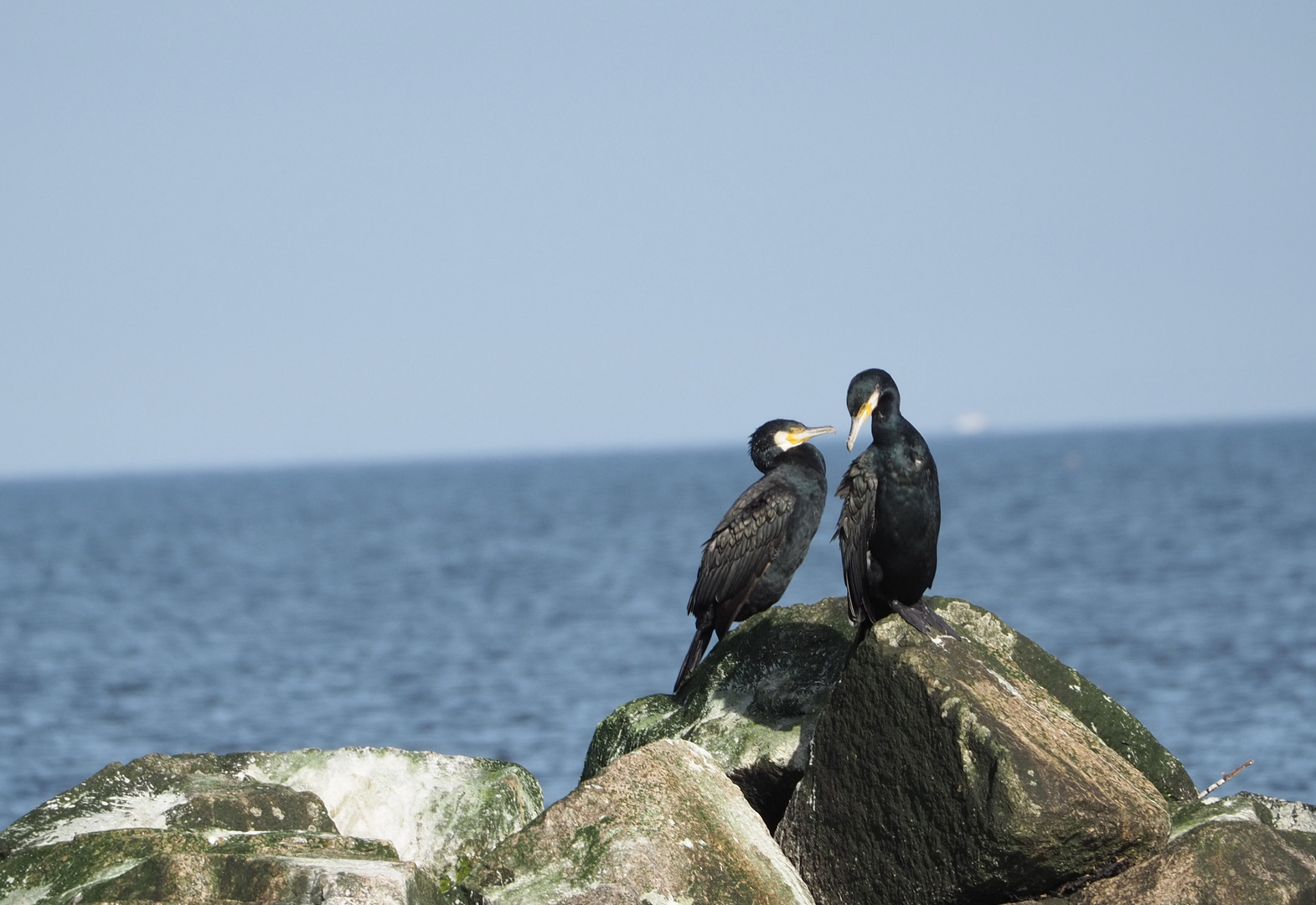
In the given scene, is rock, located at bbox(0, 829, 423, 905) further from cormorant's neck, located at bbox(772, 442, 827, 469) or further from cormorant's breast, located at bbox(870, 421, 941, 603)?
cormorant's neck, located at bbox(772, 442, 827, 469)

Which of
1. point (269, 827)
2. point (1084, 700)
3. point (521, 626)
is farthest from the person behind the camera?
point (521, 626)

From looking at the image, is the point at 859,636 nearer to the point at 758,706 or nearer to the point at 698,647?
the point at 758,706

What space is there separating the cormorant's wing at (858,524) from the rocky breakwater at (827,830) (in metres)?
0.34

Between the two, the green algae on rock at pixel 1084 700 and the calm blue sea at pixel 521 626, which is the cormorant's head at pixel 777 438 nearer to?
the green algae on rock at pixel 1084 700

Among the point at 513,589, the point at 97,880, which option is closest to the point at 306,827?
the point at 97,880

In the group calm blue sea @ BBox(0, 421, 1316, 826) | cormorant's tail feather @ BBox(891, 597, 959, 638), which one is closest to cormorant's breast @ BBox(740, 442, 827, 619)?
cormorant's tail feather @ BBox(891, 597, 959, 638)

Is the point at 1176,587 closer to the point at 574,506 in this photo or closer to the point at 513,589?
the point at 513,589

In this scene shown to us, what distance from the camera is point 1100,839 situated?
17.2 ft

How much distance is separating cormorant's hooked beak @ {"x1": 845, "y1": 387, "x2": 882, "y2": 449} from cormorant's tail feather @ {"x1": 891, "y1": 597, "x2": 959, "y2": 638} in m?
0.70

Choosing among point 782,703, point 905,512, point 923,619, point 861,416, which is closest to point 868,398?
point 861,416

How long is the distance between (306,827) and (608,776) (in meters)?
1.31

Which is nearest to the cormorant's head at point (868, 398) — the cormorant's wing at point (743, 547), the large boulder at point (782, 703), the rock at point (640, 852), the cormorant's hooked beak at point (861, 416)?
the cormorant's hooked beak at point (861, 416)

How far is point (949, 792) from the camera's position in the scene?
526cm

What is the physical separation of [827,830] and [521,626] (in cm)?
2033
